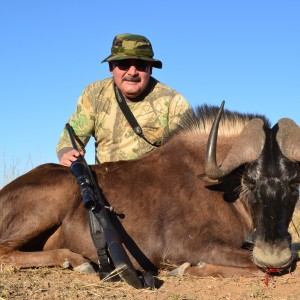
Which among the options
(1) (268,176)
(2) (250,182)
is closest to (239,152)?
(2) (250,182)

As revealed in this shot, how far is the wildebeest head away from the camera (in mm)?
4879

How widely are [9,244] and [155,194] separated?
1.51 metres

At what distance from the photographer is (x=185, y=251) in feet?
18.3

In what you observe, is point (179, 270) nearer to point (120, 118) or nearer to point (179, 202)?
point (179, 202)

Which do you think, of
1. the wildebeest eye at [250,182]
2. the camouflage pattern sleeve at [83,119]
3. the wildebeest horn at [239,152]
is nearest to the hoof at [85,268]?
the wildebeest horn at [239,152]

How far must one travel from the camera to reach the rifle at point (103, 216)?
4.64 meters

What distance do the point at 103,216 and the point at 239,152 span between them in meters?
1.36

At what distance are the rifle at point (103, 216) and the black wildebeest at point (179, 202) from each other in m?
0.37

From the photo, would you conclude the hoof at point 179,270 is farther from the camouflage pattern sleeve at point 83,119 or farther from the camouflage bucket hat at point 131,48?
the camouflage bucket hat at point 131,48

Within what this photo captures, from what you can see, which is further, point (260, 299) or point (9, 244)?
→ point (9, 244)

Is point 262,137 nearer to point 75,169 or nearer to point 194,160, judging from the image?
point 194,160

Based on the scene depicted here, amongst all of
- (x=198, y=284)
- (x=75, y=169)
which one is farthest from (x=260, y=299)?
(x=75, y=169)

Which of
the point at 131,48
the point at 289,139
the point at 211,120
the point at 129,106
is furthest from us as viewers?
the point at 129,106

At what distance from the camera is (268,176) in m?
5.14
